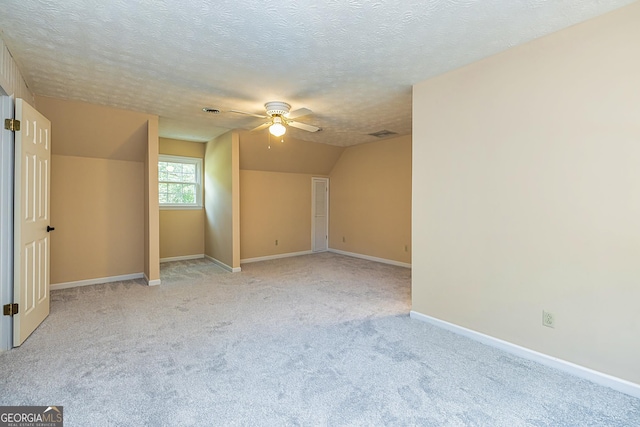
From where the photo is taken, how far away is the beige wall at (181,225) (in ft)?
20.2

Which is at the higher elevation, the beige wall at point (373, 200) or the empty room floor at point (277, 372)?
the beige wall at point (373, 200)

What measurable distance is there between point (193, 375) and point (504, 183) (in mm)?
2935

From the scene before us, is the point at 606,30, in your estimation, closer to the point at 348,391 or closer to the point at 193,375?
the point at 348,391

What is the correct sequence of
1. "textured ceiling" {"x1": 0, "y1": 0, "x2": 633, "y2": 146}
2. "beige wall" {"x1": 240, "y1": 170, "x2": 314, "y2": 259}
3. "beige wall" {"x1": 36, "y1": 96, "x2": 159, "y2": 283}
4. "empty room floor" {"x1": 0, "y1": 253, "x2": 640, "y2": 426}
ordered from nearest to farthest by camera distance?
1. "empty room floor" {"x1": 0, "y1": 253, "x2": 640, "y2": 426}
2. "textured ceiling" {"x1": 0, "y1": 0, "x2": 633, "y2": 146}
3. "beige wall" {"x1": 36, "y1": 96, "x2": 159, "y2": 283}
4. "beige wall" {"x1": 240, "y1": 170, "x2": 314, "y2": 259}

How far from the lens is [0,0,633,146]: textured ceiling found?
1976 millimetres

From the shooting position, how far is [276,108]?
149 inches

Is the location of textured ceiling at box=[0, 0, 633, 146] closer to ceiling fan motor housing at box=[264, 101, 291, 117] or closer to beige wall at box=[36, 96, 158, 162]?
ceiling fan motor housing at box=[264, 101, 291, 117]

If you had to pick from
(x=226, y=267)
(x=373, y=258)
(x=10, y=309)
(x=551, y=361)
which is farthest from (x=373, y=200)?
(x=10, y=309)

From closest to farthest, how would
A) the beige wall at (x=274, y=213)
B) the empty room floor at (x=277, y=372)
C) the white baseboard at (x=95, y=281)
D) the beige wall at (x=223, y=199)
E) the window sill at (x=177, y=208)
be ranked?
the empty room floor at (x=277, y=372), the white baseboard at (x=95, y=281), the beige wall at (x=223, y=199), the window sill at (x=177, y=208), the beige wall at (x=274, y=213)

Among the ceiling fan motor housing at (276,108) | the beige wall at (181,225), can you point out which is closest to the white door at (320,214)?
the beige wall at (181,225)

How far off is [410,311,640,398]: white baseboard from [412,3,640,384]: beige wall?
0.05 meters

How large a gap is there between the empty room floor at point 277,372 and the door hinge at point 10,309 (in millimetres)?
312

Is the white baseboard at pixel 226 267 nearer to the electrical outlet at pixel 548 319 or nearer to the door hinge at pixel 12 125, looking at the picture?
the door hinge at pixel 12 125

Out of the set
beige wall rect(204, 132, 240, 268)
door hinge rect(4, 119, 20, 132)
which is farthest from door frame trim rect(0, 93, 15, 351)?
beige wall rect(204, 132, 240, 268)
